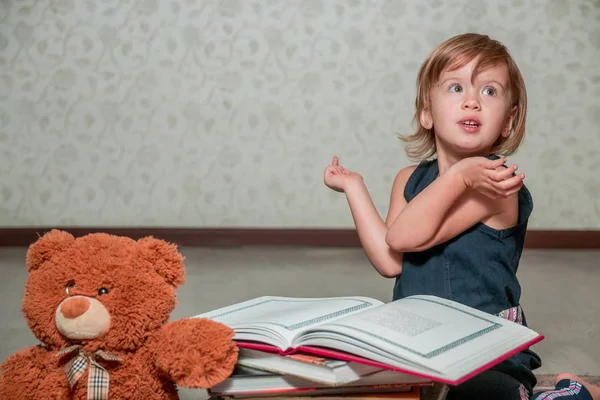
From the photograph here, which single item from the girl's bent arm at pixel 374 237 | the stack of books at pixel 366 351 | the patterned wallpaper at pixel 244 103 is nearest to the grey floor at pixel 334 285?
the patterned wallpaper at pixel 244 103

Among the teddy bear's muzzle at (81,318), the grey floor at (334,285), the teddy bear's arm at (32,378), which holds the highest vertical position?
the teddy bear's muzzle at (81,318)

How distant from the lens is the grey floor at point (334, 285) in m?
1.87

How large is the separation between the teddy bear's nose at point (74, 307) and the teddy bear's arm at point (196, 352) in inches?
3.6

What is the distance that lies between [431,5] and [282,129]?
86 centimetres

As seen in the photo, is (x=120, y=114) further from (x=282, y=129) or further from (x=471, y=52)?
(x=471, y=52)

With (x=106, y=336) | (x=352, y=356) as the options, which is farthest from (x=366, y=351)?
(x=106, y=336)

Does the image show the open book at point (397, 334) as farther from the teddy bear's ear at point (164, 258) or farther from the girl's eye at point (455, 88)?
the girl's eye at point (455, 88)

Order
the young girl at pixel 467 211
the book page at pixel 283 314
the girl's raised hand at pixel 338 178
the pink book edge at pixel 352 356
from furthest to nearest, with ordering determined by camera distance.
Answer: the girl's raised hand at pixel 338 178 < the young girl at pixel 467 211 < the book page at pixel 283 314 < the pink book edge at pixel 352 356

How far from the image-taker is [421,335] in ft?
2.75

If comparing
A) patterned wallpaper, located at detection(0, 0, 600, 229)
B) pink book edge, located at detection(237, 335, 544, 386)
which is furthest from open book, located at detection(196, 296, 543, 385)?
patterned wallpaper, located at detection(0, 0, 600, 229)

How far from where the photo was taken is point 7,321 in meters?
2.07

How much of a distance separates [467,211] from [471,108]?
17cm

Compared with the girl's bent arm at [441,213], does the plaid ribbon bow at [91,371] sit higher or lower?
lower

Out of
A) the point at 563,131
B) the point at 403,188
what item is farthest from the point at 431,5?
the point at 403,188
